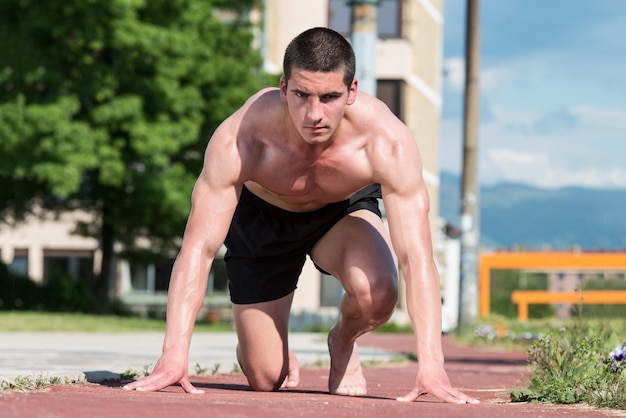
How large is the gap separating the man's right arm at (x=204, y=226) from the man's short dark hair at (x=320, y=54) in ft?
1.88

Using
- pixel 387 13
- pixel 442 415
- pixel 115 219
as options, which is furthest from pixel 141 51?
pixel 442 415

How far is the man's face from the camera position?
19.2 feet

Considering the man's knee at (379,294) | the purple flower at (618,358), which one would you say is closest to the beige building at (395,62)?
the purple flower at (618,358)

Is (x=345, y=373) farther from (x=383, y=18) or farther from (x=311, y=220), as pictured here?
(x=383, y=18)

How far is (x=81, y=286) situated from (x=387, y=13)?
1385 centimetres

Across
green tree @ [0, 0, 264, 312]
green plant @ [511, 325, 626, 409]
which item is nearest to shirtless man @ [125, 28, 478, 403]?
green plant @ [511, 325, 626, 409]

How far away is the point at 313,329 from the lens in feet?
89.2

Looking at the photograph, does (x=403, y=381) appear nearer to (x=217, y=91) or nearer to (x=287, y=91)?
(x=287, y=91)

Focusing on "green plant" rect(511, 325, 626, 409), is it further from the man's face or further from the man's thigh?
the man's face

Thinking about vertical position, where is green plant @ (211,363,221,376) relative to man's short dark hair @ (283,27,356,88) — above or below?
below

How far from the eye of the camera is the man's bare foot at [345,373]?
7.27m

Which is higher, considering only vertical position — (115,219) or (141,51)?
(141,51)

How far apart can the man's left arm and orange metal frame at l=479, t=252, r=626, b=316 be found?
2874 cm

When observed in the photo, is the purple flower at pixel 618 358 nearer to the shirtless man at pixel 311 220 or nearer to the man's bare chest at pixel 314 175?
the shirtless man at pixel 311 220
